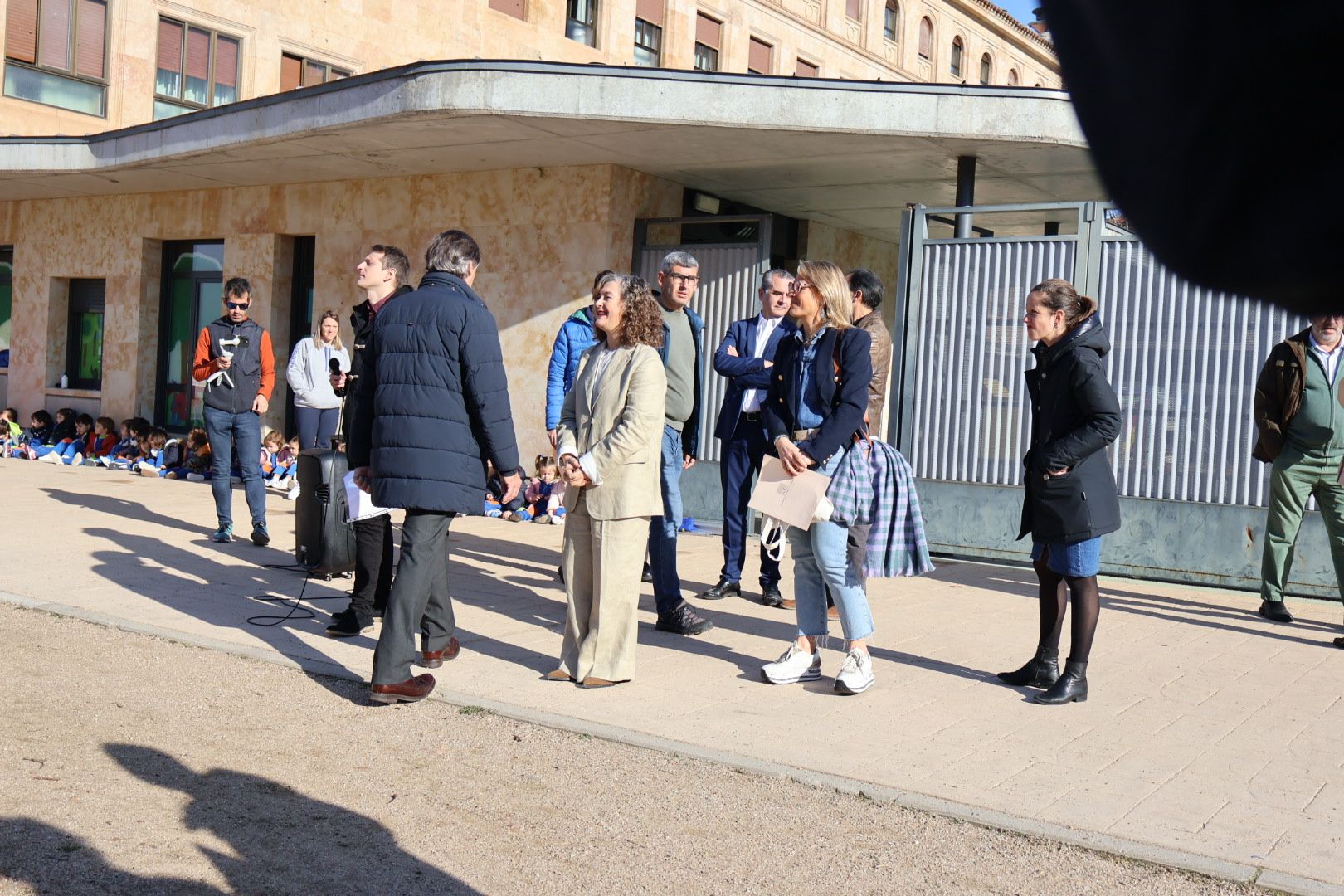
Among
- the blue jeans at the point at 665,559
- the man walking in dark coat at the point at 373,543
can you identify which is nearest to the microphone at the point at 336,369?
the man walking in dark coat at the point at 373,543

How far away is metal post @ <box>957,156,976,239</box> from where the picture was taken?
464 inches

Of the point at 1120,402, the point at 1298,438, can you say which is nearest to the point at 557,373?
the point at 1298,438

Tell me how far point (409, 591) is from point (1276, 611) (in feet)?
19.9

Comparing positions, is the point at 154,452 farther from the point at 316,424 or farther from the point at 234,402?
the point at 234,402

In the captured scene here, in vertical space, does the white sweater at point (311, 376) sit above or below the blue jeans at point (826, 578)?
above

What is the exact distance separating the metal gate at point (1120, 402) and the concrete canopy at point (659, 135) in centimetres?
87

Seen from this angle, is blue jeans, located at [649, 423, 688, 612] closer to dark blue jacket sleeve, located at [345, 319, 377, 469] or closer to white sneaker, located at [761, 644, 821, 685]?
white sneaker, located at [761, 644, 821, 685]

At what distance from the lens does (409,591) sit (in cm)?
582

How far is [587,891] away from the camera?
373cm

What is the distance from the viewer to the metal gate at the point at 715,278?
13.6 m

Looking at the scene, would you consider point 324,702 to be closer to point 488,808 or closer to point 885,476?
point 488,808

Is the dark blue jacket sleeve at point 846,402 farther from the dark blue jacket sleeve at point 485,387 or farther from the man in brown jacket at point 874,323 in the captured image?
the man in brown jacket at point 874,323

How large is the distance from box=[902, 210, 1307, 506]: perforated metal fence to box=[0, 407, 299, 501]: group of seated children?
7099mm

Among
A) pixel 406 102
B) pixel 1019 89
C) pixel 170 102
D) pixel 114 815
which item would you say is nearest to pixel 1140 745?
pixel 114 815
